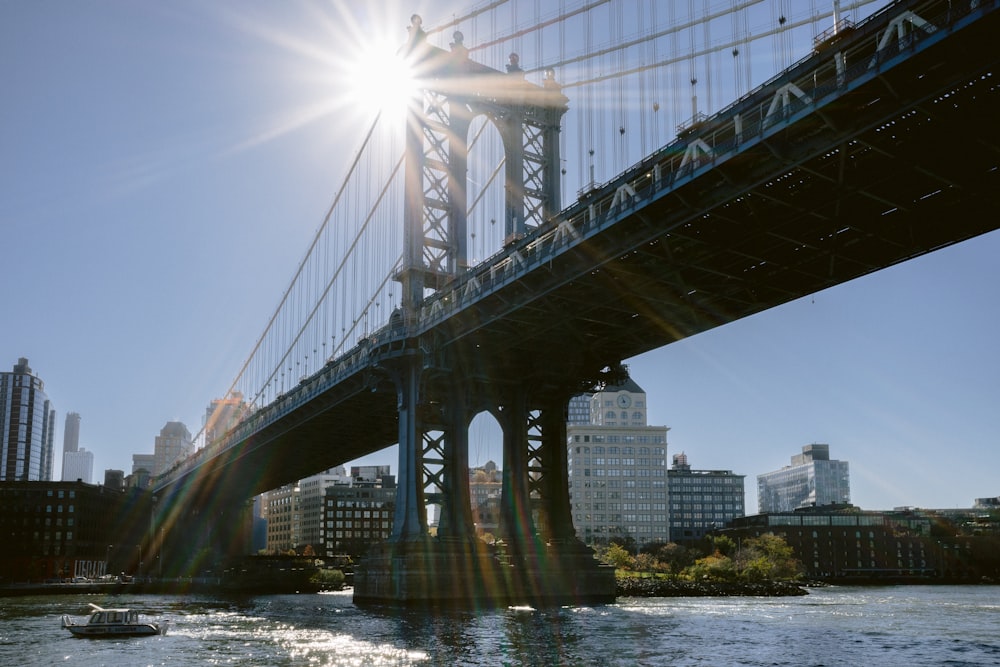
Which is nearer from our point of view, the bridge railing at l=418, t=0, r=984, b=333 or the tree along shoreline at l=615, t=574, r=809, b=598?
the bridge railing at l=418, t=0, r=984, b=333

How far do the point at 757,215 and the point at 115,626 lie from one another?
3739cm

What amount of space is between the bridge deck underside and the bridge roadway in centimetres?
9

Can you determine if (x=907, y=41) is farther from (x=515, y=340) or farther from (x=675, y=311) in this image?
(x=515, y=340)

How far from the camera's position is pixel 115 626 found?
167ft

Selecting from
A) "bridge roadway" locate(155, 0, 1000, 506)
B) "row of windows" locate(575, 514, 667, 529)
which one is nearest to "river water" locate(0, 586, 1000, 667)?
"bridge roadway" locate(155, 0, 1000, 506)

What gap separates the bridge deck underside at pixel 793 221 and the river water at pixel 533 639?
686 inches

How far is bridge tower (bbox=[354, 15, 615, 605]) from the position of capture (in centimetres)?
6638

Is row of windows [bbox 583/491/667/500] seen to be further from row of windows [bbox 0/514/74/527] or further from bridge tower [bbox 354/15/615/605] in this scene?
bridge tower [bbox 354/15/615/605]

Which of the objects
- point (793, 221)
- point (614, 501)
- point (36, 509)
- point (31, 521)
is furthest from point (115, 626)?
point (614, 501)

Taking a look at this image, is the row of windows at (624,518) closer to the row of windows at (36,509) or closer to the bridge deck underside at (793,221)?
the row of windows at (36,509)

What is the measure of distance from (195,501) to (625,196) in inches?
5746

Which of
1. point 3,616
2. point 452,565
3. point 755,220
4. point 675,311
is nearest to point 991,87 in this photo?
point 755,220

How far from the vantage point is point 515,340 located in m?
65.1

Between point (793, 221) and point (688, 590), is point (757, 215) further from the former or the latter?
point (688, 590)
